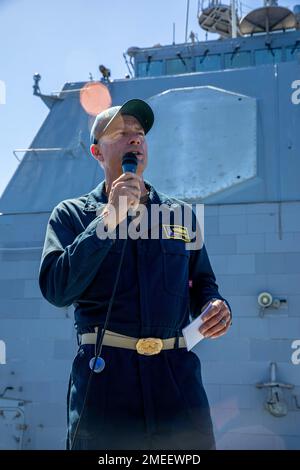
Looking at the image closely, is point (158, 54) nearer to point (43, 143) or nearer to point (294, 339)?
point (43, 143)

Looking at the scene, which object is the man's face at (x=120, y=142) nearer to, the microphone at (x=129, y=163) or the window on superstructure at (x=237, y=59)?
the microphone at (x=129, y=163)

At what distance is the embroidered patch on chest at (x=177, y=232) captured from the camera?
186cm

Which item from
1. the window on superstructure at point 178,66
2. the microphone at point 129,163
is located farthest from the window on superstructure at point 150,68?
the microphone at point 129,163

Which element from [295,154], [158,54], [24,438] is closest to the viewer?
[24,438]

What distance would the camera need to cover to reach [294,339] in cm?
431

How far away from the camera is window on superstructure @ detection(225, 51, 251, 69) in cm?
809

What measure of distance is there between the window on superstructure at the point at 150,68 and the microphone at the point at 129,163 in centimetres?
688

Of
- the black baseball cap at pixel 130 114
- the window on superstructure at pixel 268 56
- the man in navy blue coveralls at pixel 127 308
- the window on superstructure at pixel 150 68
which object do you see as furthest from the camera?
the window on superstructure at pixel 150 68

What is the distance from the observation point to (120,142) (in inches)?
71.5

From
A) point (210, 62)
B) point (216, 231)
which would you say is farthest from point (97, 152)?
point (210, 62)

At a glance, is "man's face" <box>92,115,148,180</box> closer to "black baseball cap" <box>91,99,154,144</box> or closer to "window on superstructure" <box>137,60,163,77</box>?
"black baseball cap" <box>91,99,154,144</box>

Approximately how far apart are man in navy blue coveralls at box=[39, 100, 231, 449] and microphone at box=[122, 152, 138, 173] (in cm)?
6

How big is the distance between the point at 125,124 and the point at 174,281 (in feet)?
1.78
